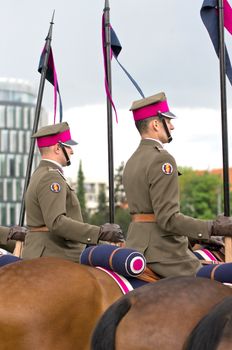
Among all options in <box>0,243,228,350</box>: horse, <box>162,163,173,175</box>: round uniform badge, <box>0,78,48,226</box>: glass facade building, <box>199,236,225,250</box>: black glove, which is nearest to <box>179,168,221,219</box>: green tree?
<box>0,78,48,226</box>: glass facade building

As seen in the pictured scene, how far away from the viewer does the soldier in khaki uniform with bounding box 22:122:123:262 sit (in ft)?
22.8

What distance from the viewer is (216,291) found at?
447cm

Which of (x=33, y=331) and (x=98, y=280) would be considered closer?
(x=33, y=331)

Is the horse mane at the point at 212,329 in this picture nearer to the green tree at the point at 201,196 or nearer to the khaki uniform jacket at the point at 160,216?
the khaki uniform jacket at the point at 160,216

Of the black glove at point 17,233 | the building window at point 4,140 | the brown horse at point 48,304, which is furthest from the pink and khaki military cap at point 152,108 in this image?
the building window at point 4,140

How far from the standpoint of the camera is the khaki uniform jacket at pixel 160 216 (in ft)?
20.2

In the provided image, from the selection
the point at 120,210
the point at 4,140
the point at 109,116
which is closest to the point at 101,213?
the point at 120,210

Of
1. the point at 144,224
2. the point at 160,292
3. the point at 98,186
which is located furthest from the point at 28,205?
the point at 98,186

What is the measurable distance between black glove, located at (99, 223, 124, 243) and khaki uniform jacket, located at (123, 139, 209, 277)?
0.44 meters

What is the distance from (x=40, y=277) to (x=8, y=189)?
88774 millimetres

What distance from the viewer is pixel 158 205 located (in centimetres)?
617

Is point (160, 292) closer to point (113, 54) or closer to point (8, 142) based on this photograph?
point (113, 54)

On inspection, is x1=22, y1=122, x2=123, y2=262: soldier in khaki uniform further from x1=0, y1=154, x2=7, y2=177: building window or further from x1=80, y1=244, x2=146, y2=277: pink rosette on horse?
x1=0, y1=154, x2=7, y2=177: building window

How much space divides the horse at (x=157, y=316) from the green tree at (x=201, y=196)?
294 ft
